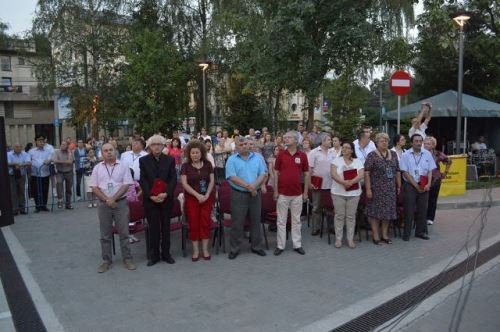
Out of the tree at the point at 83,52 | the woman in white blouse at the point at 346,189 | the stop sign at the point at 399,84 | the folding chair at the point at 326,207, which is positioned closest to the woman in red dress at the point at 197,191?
the woman in white blouse at the point at 346,189

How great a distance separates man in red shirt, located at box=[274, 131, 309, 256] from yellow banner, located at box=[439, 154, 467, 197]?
242 inches

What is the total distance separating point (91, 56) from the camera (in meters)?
30.4

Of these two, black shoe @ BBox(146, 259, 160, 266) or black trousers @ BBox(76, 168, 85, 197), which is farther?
black trousers @ BBox(76, 168, 85, 197)

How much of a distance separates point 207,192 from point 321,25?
10.0 m

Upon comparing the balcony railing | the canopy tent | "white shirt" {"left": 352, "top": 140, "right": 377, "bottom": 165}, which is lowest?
"white shirt" {"left": 352, "top": 140, "right": 377, "bottom": 165}

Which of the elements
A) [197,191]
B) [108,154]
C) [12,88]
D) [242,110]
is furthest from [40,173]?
[12,88]

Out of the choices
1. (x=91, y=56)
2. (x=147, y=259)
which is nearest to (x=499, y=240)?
(x=147, y=259)

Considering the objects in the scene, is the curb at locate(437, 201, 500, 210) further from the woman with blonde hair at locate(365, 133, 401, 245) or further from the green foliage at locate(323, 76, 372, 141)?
the green foliage at locate(323, 76, 372, 141)

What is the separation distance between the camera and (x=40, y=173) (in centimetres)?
1098

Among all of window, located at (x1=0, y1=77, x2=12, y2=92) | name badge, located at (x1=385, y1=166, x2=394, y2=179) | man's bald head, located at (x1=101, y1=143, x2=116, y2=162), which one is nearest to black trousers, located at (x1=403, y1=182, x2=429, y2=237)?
name badge, located at (x1=385, y1=166, x2=394, y2=179)

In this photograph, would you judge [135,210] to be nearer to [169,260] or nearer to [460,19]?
[169,260]

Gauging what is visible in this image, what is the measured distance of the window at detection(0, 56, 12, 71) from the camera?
188 feet

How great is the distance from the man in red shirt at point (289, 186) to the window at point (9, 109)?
188ft

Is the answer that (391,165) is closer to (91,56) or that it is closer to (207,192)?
(207,192)
